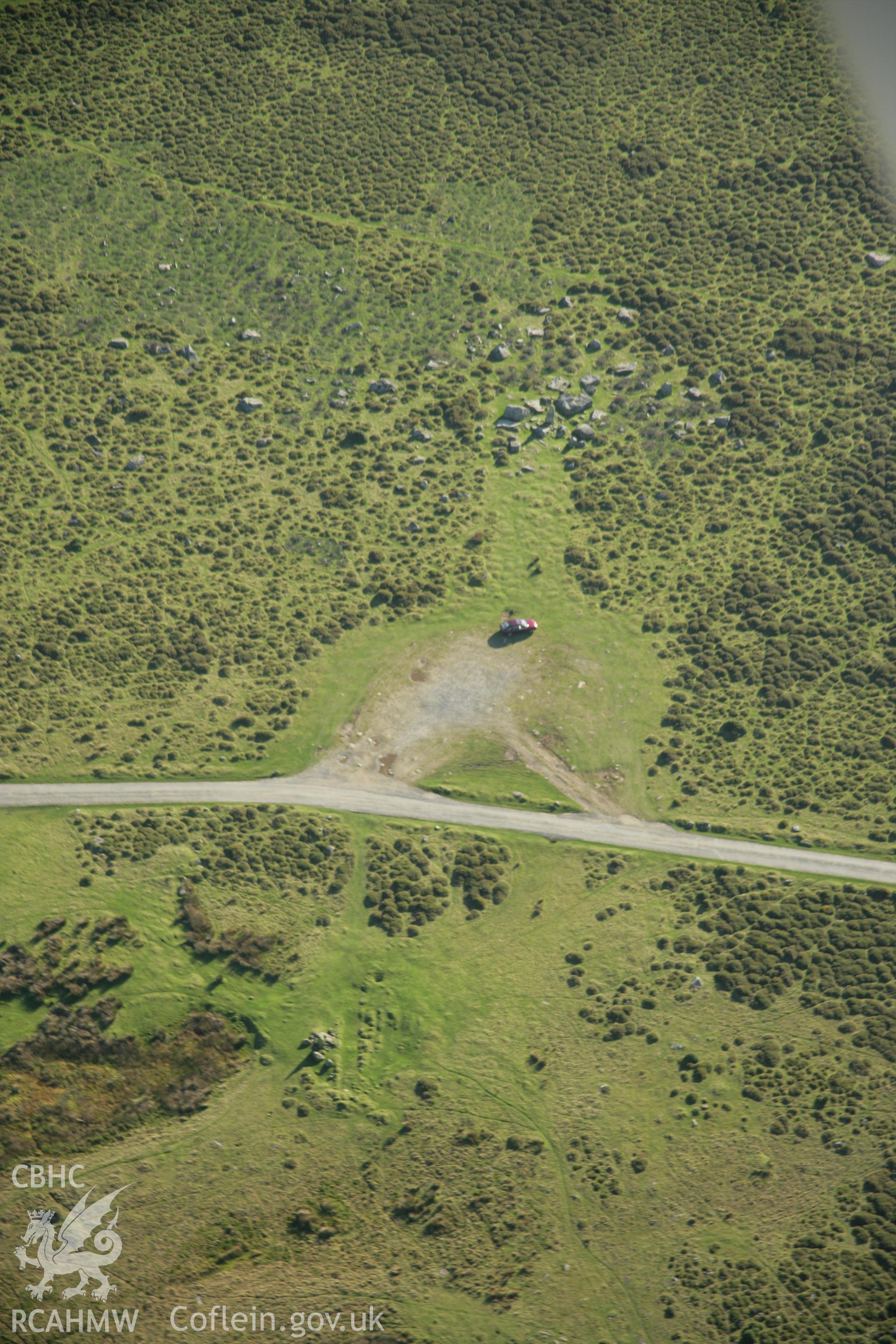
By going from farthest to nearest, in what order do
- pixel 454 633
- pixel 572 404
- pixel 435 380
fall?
pixel 435 380 → pixel 572 404 → pixel 454 633

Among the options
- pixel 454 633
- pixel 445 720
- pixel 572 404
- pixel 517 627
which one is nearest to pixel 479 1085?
pixel 445 720

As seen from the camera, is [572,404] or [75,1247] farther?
[572,404]

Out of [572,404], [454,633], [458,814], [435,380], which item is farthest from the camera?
[435,380]

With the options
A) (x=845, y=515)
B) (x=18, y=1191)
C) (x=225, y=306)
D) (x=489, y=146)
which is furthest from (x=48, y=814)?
(x=489, y=146)

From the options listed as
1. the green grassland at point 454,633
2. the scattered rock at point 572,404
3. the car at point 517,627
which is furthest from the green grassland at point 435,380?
the scattered rock at point 572,404

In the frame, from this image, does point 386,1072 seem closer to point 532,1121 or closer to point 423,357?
point 532,1121

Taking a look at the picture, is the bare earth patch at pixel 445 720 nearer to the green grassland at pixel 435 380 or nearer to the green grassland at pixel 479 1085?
the green grassland at pixel 435 380

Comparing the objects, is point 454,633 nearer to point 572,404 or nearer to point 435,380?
point 572,404
